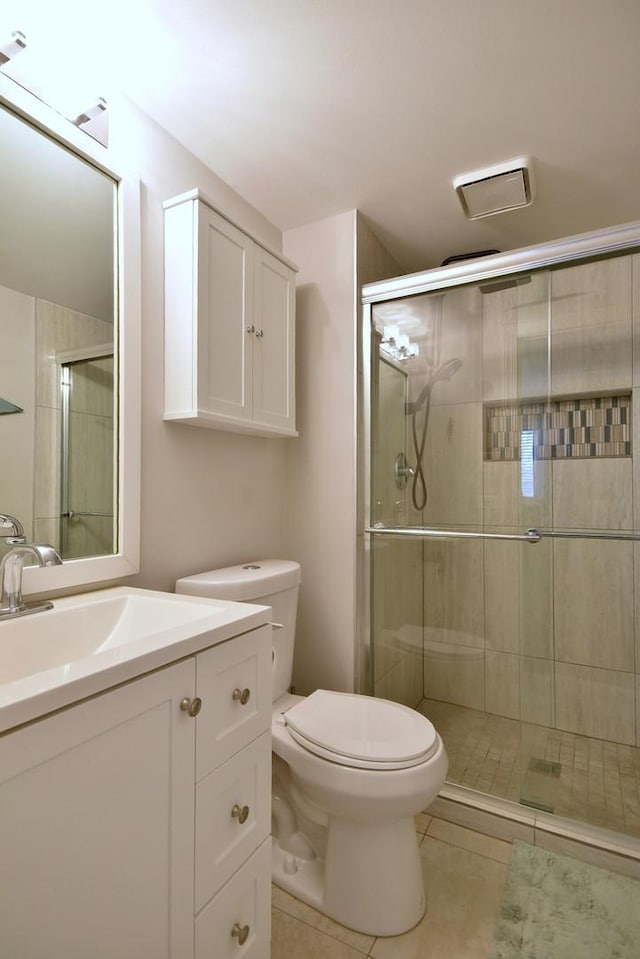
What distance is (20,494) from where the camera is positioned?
1157 mm

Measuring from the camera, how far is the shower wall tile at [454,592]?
6.40 feet

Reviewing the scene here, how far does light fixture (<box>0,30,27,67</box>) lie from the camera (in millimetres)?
1088

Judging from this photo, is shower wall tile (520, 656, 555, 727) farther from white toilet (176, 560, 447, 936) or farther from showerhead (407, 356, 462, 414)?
showerhead (407, 356, 462, 414)

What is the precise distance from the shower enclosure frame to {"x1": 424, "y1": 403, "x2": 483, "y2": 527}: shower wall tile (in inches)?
3.9

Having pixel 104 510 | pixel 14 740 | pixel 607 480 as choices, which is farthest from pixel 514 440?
pixel 14 740

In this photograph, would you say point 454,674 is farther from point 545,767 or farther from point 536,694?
point 545,767

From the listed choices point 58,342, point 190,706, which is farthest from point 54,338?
point 190,706

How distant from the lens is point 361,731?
1.42 metres

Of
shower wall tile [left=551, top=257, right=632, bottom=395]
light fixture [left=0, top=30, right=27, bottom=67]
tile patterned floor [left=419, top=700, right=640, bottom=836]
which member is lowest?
tile patterned floor [left=419, top=700, right=640, bottom=836]

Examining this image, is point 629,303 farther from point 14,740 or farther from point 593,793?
point 14,740

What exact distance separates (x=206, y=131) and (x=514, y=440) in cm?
144

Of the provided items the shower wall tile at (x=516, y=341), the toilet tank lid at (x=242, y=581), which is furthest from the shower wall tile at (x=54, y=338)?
the shower wall tile at (x=516, y=341)

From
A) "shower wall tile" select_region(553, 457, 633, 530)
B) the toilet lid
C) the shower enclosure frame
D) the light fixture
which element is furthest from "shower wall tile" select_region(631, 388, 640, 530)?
the light fixture

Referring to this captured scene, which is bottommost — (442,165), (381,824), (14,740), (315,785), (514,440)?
(381,824)
